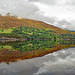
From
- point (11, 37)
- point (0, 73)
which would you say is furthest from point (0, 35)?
point (0, 73)

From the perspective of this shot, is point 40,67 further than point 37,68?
Yes

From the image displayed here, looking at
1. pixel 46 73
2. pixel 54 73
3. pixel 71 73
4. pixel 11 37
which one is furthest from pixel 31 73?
pixel 11 37

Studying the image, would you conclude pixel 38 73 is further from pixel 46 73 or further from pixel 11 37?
pixel 11 37

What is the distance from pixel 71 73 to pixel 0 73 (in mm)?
9314

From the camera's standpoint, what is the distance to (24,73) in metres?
14.9

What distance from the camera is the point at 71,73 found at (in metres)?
15.3

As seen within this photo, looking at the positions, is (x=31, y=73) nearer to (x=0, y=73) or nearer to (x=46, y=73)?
(x=46, y=73)

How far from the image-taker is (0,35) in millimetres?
183000

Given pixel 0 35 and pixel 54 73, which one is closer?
pixel 54 73

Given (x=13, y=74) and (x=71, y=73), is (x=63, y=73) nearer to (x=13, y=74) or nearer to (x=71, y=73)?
(x=71, y=73)

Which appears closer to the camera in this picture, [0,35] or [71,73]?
[71,73]

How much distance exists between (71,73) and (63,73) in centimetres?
108

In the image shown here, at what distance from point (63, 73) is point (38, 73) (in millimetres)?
3379

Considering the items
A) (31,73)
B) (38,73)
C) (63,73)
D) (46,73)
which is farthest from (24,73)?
(63,73)
